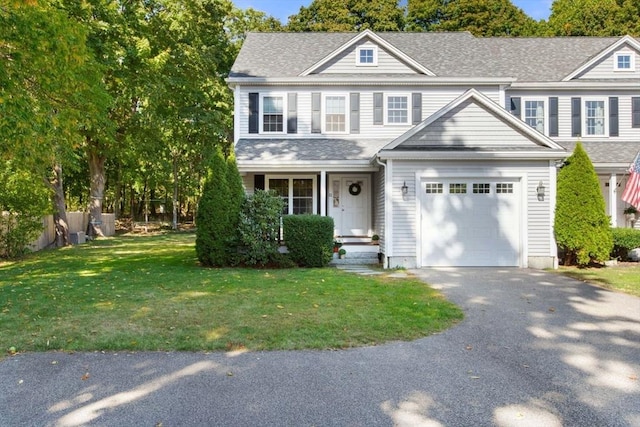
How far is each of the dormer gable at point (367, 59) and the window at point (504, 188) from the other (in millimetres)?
5762

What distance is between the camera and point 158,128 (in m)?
21.8

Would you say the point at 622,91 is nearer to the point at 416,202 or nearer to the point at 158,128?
the point at 416,202

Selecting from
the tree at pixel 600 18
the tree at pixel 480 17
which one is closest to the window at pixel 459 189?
the tree at pixel 600 18

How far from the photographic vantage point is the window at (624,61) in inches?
604

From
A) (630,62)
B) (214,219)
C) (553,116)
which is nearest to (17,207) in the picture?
(214,219)

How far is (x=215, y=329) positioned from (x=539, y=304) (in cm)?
502

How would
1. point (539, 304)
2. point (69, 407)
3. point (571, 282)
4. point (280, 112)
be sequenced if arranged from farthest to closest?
1. point (280, 112)
2. point (571, 282)
3. point (539, 304)
4. point (69, 407)

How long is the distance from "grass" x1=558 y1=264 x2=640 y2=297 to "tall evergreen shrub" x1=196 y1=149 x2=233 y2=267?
828cm

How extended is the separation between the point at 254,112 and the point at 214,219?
5440mm

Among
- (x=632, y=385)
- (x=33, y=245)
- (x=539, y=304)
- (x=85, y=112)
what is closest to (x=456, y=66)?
(x=539, y=304)

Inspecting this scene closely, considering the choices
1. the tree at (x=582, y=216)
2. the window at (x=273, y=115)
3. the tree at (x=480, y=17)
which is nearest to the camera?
the tree at (x=582, y=216)

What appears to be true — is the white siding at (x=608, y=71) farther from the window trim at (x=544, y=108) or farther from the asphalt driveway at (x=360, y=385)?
the asphalt driveway at (x=360, y=385)

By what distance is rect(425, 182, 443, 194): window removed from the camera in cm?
1093

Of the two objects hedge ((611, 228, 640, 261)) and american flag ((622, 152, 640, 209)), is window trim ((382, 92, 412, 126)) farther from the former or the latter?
hedge ((611, 228, 640, 261))
